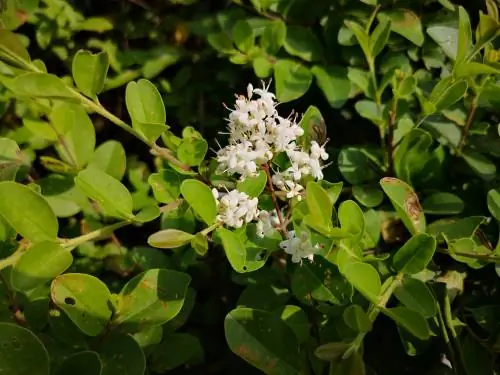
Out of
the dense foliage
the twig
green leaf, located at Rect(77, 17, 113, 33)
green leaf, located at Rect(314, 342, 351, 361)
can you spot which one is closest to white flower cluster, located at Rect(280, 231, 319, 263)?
the dense foliage

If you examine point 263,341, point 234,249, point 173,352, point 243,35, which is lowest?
point 173,352

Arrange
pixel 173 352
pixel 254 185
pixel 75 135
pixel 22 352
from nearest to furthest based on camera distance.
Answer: pixel 22 352
pixel 254 185
pixel 173 352
pixel 75 135

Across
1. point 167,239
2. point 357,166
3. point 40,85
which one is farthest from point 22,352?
point 357,166

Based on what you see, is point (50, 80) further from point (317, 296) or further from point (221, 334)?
point (221, 334)

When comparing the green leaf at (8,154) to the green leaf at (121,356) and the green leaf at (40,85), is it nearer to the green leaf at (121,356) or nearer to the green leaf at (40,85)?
the green leaf at (40,85)

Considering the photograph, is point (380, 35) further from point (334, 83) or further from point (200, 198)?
point (200, 198)

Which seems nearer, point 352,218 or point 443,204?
point 352,218

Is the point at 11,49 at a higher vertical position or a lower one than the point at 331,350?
higher
